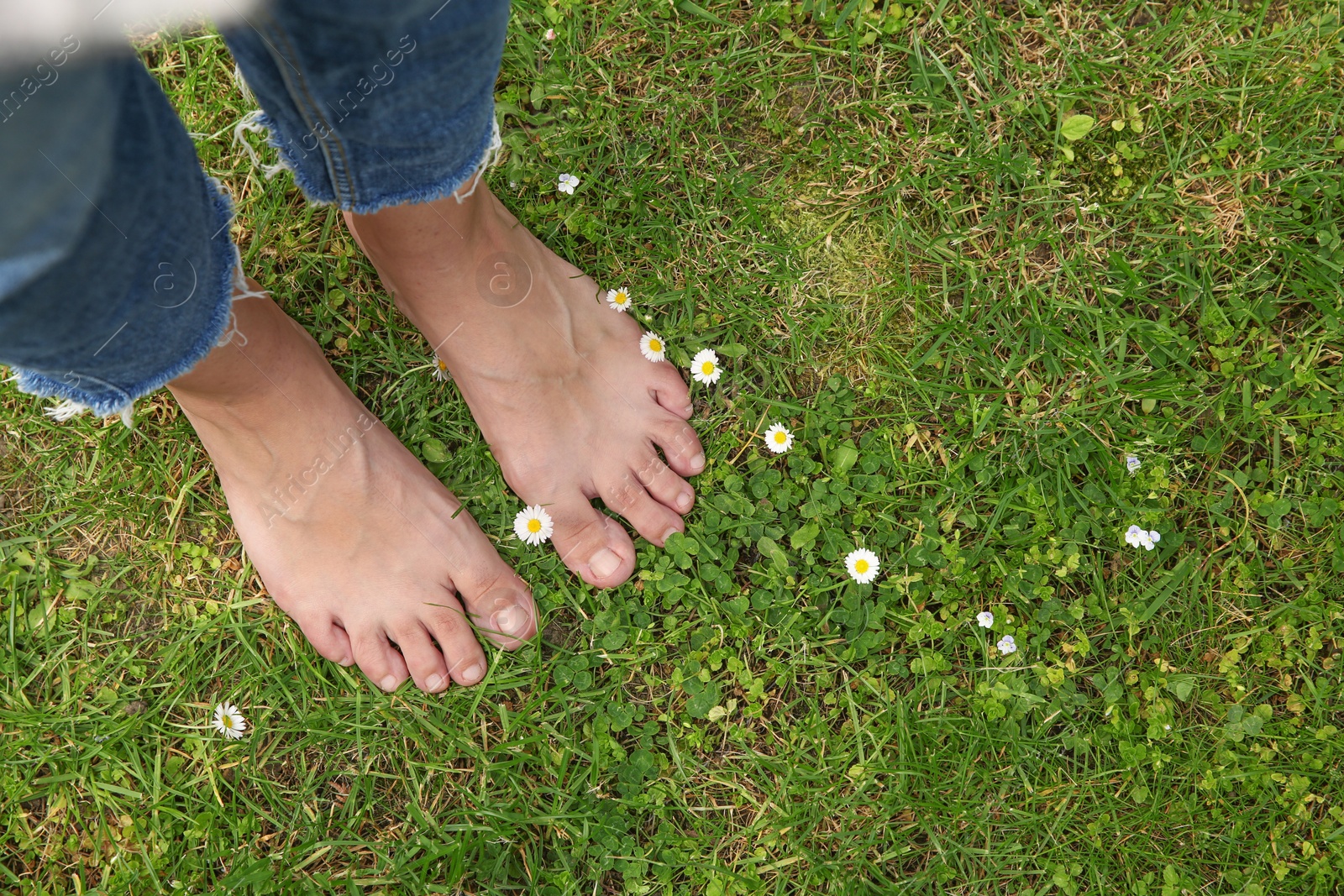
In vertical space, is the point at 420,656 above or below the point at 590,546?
below

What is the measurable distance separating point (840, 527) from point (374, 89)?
5.07 feet

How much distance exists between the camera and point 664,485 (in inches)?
89.3

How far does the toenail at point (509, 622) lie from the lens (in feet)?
7.29

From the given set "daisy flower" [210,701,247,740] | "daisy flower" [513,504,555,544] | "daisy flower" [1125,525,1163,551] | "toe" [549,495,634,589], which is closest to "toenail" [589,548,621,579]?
"toe" [549,495,634,589]

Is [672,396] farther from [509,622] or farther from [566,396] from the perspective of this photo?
[509,622]

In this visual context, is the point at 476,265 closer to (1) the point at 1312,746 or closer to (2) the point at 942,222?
(2) the point at 942,222

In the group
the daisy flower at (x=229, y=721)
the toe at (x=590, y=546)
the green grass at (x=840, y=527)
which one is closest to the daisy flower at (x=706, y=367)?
the green grass at (x=840, y=527)

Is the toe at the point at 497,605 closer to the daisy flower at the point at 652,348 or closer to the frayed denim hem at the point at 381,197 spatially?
the daisy flower at the point at 652,348

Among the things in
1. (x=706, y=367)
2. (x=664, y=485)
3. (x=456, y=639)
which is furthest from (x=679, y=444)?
(x=456, y=639)

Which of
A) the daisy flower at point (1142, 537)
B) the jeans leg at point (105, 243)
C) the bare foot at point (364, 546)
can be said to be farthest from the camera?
the daisy flower at point (1142, 537)

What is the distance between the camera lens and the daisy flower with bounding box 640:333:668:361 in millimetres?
2309

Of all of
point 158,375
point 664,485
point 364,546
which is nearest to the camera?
point 158,375

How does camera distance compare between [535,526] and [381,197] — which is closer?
[381,197]

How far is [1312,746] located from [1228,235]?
1.33 metres
